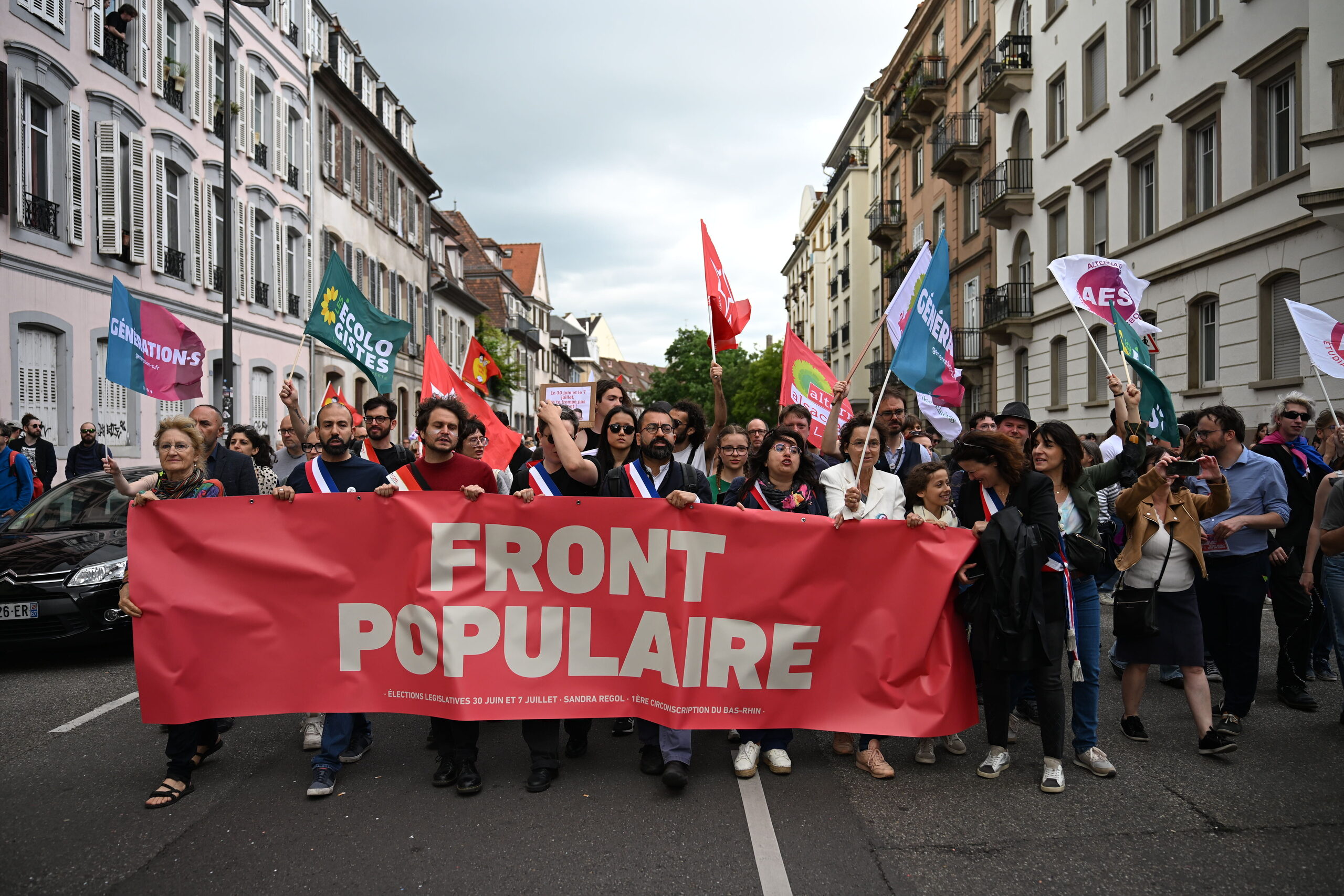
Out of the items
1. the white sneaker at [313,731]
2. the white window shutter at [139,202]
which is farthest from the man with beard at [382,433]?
the white window shutter at [139,202]

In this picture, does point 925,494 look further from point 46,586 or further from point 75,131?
point 75,131

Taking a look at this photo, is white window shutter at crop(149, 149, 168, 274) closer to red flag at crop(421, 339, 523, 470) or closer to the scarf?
red flag at crop(421, 339, 523, 470)

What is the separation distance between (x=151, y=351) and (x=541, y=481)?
6146 mm

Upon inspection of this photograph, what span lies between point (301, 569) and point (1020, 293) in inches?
942

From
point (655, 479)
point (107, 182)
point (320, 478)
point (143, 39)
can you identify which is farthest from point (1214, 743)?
point (143, 39)

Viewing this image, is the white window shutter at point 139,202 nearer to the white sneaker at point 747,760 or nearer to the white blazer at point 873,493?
the white blazer at point 873,493

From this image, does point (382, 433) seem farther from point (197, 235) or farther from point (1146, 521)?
point (197, 235)

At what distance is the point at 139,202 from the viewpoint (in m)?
18.3

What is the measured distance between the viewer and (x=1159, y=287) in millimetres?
18594

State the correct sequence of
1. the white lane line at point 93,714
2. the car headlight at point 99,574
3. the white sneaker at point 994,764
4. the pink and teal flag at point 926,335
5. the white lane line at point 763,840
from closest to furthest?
the white lane line at point 763,840 → the white sneaker at point 994,764 → the white lane line at point 93,714 → the pink and teal flag at point 926,335 → the car headlight at point 99,574

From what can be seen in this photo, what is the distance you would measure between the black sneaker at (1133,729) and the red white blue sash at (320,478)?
4.74m

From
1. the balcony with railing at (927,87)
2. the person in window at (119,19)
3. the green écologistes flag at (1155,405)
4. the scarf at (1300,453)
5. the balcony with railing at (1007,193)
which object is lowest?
the scarf at (1300,453)

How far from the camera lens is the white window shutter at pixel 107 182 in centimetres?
1706

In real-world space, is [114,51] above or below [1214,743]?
above
